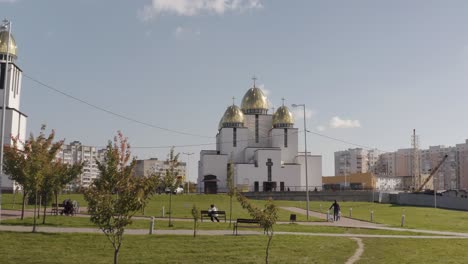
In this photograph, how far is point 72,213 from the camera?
31.5 m

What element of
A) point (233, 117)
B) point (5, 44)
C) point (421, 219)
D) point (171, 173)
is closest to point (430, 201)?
point (421, 219)

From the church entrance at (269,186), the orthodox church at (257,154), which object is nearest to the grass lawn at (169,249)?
the orthodox church at (257,154)

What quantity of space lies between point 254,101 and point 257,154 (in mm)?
12247

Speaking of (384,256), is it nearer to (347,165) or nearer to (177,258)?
(177,258)

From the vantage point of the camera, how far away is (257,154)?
81.6 meters

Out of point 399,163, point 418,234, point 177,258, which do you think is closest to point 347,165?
point 399,163

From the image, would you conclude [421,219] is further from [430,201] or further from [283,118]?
[283,118]

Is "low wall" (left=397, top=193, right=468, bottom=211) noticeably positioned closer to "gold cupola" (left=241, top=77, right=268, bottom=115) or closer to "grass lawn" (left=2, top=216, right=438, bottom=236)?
"gold cupola" (left=241, top=77, right=268, bottom=115)

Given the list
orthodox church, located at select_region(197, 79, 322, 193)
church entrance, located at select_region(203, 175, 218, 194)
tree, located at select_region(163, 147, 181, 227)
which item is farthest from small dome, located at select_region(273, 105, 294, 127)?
tree, located at select_region(163, 147, 181, 227)

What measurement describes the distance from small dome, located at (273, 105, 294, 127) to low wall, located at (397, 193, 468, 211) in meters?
26.2

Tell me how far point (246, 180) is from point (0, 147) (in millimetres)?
58796

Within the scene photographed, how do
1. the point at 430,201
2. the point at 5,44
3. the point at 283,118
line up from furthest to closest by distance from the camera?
1. the point at 283,118
2. the point at 5,44
3. the point at 430,201

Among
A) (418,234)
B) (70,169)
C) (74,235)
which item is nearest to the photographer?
(74,235)

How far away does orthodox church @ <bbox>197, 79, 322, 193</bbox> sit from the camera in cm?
8075
